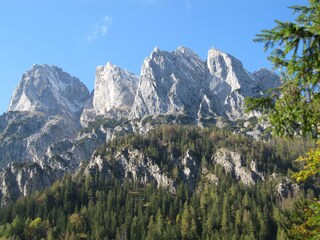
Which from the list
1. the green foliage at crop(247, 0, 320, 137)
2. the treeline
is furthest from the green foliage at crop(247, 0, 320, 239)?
the treeline

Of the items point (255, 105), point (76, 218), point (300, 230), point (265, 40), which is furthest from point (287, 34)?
point (76, 218)

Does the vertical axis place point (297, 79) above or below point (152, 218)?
above

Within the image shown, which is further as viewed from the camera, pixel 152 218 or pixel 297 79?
pixel 152 218

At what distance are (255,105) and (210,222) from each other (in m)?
151

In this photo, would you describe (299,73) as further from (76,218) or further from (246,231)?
(76,218)

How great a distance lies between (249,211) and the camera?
170875mm

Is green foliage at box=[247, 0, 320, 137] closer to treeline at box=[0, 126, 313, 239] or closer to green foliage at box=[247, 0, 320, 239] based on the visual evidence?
green foliage at box=[247, 0, 320, 239]

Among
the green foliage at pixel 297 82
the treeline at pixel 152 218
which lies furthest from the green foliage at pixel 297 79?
the treeline at pixel 152 218

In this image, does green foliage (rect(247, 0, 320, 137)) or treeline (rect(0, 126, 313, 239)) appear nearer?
green foliage (rect(247, 0, 320, 137))

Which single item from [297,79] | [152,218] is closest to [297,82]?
[297,79]

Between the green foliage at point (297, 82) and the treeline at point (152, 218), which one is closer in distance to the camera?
the green foliage at point (297, 82)

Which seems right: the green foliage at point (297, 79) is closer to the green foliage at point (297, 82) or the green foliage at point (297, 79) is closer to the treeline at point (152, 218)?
the green foliage at point (297, 82)

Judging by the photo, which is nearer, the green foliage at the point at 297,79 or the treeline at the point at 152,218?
the green foliage at the point at 297,79

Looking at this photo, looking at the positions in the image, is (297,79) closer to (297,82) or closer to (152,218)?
(297,82)
